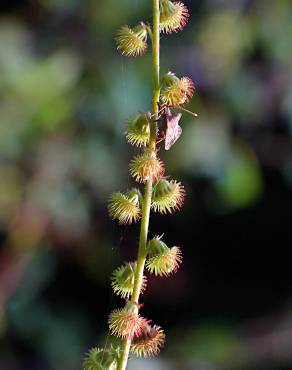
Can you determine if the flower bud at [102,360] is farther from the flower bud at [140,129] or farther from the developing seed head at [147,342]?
the flower bud at [140,129]

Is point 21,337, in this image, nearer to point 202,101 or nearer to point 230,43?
point 202,101

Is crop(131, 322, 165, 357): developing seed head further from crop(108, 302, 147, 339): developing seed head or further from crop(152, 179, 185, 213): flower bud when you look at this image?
crop(152, 179, 185, 213): flower bud

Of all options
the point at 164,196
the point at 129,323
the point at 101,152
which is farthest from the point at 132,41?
the point at 101,152

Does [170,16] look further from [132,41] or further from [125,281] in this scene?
[125,281]

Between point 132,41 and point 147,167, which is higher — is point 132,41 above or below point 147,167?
above

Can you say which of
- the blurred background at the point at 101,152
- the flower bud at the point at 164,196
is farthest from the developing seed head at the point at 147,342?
the blurred background at the point at 101,152

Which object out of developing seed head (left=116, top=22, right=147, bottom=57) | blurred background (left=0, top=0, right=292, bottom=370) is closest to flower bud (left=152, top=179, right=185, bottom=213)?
developing seed head (left=116, top=22, right=147, bottom=57)
